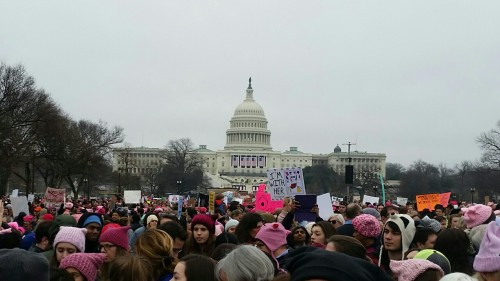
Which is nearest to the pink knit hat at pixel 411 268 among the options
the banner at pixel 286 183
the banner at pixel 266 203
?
the banner at pixel 286 183

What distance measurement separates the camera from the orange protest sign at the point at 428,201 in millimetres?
21125

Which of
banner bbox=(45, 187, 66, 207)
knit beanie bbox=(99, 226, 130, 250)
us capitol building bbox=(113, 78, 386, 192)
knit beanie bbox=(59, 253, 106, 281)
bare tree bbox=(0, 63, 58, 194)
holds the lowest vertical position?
knit beanie bbox=(59, 253, 106, 281)

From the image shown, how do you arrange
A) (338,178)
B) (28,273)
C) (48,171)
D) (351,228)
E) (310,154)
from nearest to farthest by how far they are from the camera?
(28,273) → (351,228) → (48,171) → (338,178) → (310,154)

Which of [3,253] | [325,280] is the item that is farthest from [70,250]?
[325,280]

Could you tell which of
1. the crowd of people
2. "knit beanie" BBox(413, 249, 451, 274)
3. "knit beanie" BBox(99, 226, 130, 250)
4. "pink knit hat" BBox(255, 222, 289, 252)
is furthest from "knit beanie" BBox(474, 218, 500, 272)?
"knit beanie" BBox(99, 226, 130, 250)

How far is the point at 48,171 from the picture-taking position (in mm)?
66812

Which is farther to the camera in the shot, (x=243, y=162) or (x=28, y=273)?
(x=243, y=162)

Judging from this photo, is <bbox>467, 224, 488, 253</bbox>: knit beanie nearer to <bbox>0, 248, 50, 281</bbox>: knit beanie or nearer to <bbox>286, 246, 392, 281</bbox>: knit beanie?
<bbox>0, 248, 50, 281</bbox>: knit beanie

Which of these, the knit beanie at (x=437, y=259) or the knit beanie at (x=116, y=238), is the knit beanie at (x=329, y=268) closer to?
the knit beanie at (x=437, y=259)

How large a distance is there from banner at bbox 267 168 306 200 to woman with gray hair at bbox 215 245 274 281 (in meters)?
10.9

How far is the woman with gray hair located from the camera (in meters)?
4.85

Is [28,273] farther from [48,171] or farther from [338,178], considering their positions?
[338,178]

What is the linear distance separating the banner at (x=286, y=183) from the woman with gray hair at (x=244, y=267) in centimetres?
1093

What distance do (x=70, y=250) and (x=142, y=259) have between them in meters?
1.35
